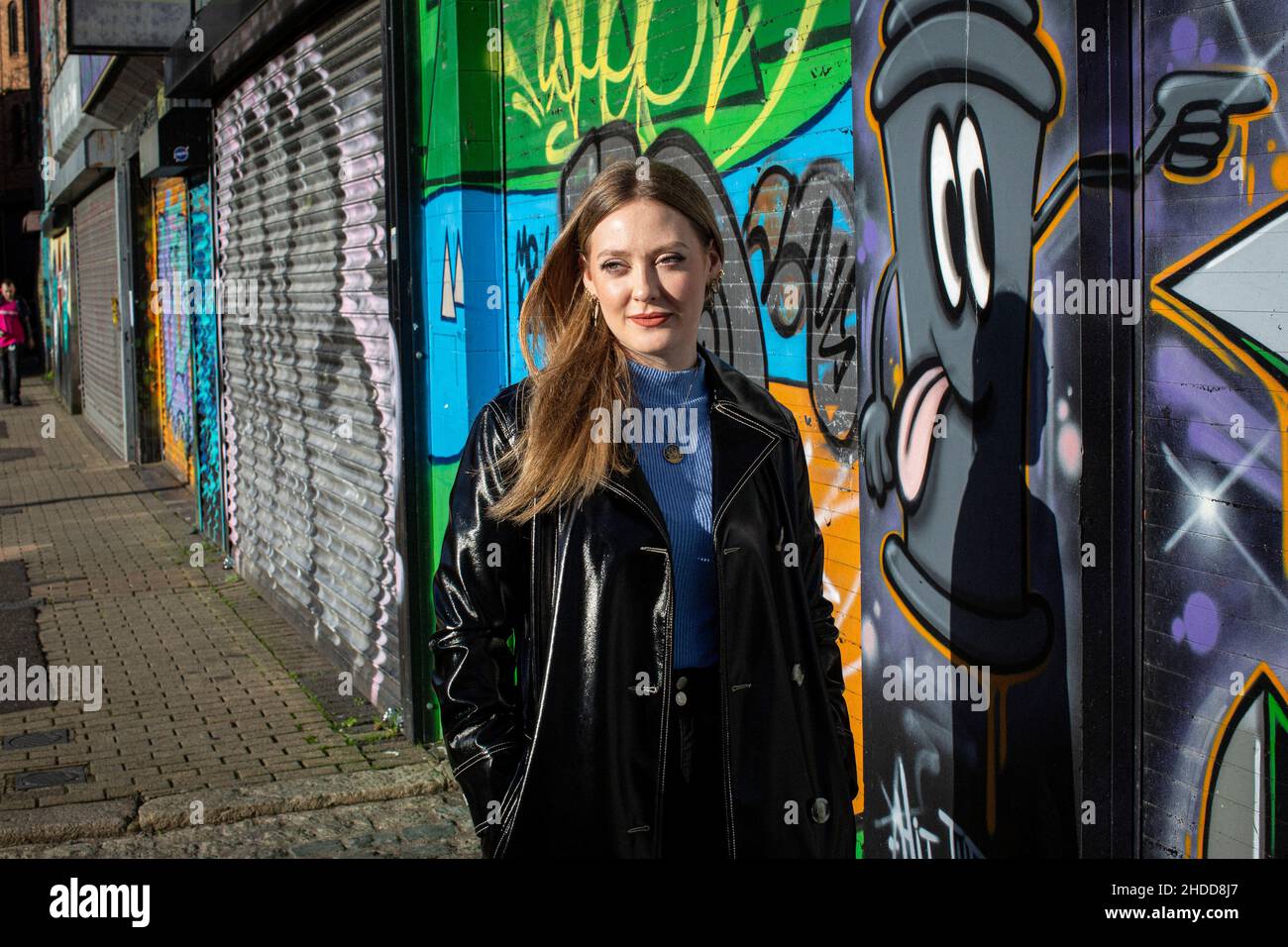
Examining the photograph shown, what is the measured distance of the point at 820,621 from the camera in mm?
3043

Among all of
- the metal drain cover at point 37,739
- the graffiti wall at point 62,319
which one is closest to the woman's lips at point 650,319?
the metal drain cover at point 37,739

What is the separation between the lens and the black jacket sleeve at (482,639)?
272cm

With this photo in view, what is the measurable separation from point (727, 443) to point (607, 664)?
0.48 metres

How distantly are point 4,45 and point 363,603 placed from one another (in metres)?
49.4

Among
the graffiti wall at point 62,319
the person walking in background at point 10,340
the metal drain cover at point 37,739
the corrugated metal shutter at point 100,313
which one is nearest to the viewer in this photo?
the metal drain cover at point 37,739

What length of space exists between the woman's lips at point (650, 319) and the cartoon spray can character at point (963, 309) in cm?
114

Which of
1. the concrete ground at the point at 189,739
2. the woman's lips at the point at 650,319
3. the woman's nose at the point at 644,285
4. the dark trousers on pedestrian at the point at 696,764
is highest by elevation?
the woman's nose at the point at 644,285

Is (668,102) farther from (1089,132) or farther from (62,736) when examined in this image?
(62,736)

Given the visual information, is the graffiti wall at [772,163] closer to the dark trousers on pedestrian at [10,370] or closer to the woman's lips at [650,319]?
the woman's lips at [650,319]

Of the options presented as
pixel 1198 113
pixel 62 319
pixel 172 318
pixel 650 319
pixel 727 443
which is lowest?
pixel 727 443

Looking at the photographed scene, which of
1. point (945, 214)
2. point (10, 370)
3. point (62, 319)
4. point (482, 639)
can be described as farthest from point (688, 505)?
point (62, 319)

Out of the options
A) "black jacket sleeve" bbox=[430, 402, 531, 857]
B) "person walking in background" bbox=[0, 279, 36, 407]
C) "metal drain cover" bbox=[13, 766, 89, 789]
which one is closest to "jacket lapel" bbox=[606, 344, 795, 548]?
"black jacket sleeve" bbox=[430, 402, 531, 857]

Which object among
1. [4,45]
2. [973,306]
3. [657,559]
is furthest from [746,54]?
[4,45]

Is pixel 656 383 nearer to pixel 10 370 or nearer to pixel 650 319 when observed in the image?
pixel 650 319
